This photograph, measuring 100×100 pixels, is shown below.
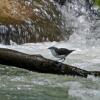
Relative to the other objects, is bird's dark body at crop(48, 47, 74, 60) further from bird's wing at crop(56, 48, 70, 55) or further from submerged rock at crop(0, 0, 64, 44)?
submerged rock at crop(0, 0, 64, 44)

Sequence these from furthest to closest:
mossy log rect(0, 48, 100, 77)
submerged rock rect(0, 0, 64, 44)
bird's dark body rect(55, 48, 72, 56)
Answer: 1. submerged rock rect(0, 0, 64, 44)
2. bird's dark body rect(55, 48, 72, 56)
3. mossy log rect(0, 48, 100, 77)

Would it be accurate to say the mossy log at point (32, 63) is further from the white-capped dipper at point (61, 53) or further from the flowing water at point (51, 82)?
the white-capped dipper at point (61, 53)

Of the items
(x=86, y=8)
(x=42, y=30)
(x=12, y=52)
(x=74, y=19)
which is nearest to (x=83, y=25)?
(x=74, y=19)

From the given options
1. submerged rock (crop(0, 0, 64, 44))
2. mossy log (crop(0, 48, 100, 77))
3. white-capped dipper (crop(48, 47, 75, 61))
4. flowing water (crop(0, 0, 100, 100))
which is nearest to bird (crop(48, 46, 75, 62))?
white-capped dipper (crop(48, 47, 75, 61))

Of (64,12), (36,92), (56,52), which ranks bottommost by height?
(36,92)

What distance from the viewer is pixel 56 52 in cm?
732

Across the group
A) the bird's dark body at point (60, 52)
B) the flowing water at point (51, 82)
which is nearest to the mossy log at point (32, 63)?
the flowing water at point (51, 82)

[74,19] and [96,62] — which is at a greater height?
[74,19]

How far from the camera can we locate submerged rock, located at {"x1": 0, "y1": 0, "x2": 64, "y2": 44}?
468 inches

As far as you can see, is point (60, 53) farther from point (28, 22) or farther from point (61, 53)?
point (28, 22)

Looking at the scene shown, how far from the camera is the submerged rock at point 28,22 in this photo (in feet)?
39.0

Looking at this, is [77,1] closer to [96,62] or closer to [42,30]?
[42,30]

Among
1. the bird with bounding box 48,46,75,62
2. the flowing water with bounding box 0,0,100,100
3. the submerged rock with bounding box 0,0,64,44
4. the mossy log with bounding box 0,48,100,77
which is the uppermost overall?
the submerged rock with bounding box 0,0,64,44

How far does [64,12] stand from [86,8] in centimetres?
139
